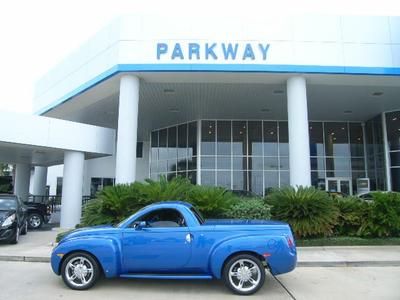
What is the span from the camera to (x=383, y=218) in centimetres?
1229

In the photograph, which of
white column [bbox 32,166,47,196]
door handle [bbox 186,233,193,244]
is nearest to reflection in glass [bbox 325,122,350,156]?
white column [bbox 32,166,47,196]

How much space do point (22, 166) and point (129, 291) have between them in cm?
2241

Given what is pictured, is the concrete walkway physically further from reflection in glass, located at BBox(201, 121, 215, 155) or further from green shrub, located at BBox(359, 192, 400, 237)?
reflection in glass, located at BBox(201, 121, 215, 155)

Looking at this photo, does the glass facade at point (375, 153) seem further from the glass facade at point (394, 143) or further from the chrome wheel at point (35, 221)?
the chrome wheel at point (35, 221)

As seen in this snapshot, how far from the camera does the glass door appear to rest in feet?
86.2

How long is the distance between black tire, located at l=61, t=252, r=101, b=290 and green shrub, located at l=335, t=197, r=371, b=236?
852 cm

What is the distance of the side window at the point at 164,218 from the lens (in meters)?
7.15

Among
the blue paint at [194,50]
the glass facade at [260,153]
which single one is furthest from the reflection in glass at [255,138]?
the blue paint at [194,50]

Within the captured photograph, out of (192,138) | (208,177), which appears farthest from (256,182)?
(192,138)

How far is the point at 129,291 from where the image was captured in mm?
6949

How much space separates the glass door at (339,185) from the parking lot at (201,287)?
59.8ft

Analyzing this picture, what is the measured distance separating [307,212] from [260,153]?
14469 mm

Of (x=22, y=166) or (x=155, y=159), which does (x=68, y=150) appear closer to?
(x=22, y=166)

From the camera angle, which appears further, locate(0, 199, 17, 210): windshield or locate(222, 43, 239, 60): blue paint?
locate(222, 43, 239, 60): blue paint
